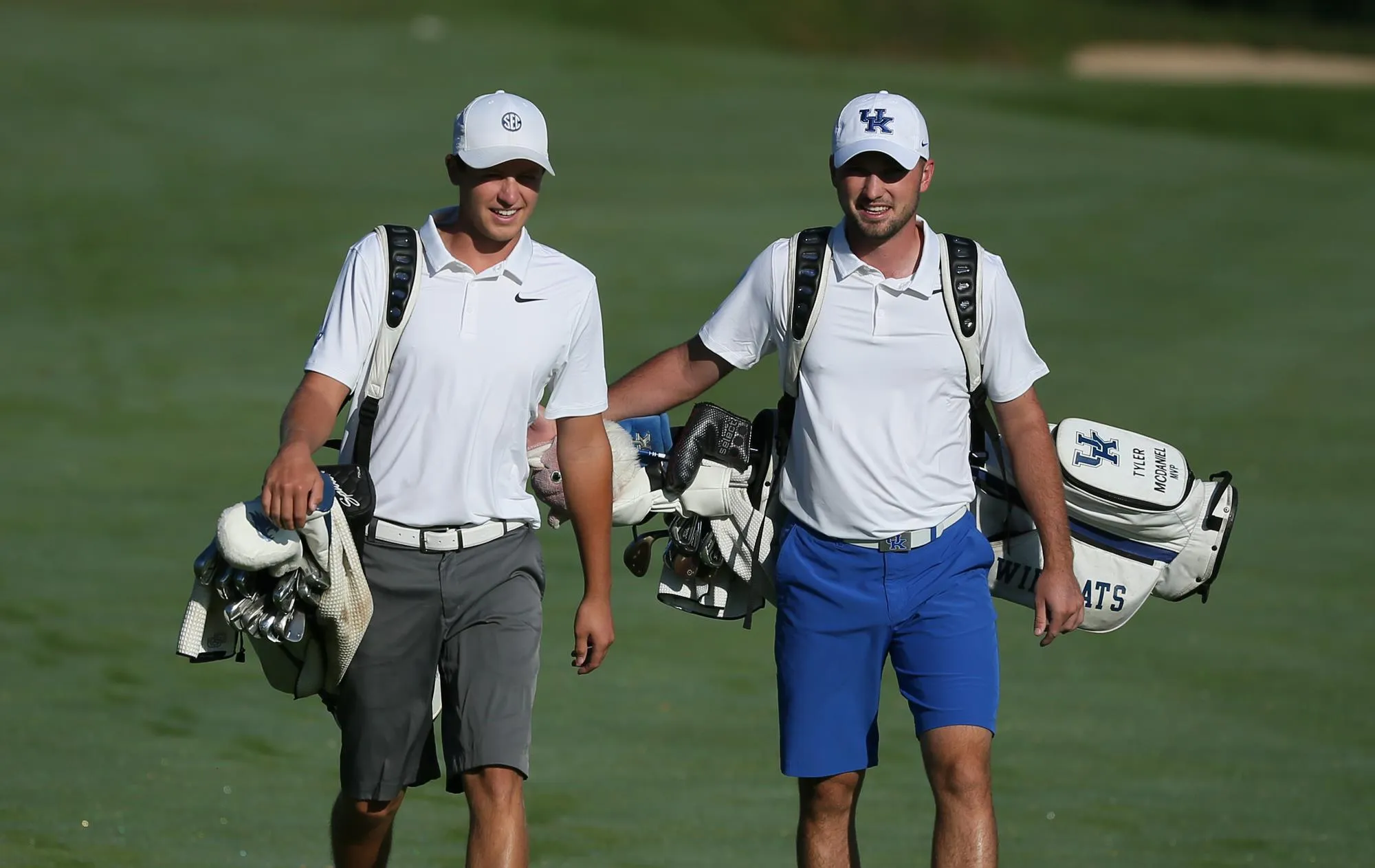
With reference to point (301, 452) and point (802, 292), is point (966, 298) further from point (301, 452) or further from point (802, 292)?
point (301, 452)

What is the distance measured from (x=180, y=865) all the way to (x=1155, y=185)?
19823 millimetres

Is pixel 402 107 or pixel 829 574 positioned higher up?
pixel 402 107

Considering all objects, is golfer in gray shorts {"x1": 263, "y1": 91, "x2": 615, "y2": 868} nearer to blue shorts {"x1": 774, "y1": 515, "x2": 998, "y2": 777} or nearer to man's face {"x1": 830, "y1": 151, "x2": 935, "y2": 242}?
blue shorts {"x1": 774, "y1": 515, "x2": 998, "y2": 777}

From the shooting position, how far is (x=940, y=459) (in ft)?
20.4

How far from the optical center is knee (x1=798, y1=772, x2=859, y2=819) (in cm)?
630

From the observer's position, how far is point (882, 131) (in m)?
6.12

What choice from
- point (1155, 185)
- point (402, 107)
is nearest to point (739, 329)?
point (1155, 185)

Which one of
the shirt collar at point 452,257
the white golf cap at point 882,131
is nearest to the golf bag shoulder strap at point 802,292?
the white golf cap at point 882,131

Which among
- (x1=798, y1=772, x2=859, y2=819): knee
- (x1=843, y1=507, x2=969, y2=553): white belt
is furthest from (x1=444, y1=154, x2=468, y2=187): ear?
(x1=798, y1=772, x2=859, y2=819): knee

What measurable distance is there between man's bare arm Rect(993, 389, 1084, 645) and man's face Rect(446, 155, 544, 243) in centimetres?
155

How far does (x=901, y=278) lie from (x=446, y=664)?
1756mm

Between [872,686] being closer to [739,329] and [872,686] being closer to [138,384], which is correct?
[739,329]

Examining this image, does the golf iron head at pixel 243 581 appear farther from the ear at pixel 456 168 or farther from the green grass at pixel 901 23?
the green grass at pixel 901 23

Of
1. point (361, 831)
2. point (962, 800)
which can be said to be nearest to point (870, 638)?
point (962, 800)
